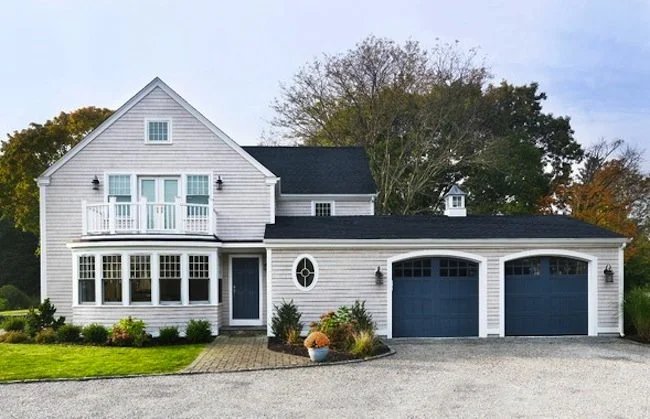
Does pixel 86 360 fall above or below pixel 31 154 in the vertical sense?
below

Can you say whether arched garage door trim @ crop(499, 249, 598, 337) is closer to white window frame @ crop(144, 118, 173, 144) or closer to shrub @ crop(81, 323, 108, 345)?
white window frame @ crop(144, 118, 173, 144)

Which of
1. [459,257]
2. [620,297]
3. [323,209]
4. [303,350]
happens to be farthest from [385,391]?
[323,209]

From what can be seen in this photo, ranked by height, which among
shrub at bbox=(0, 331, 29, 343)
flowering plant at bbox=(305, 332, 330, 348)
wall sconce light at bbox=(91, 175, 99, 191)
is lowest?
shrub at bbox=(0, 331, 29, 343)

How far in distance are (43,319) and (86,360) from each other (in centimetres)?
541

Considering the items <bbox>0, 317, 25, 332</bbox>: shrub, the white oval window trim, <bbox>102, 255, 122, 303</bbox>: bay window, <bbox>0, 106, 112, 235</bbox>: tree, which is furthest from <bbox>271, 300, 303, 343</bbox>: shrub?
A: <bbox>0, 106, 112, 235</bbox>: tree

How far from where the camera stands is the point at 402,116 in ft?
121

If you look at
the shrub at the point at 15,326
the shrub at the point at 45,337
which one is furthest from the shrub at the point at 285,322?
the shrub at the point at 15,326

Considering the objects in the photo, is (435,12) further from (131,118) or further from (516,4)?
(131,118)

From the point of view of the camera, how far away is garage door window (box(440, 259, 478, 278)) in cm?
1825

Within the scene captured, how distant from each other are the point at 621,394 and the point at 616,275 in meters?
8.59

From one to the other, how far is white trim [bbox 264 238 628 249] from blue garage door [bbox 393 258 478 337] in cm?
62

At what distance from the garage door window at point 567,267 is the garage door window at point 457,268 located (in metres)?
2.46

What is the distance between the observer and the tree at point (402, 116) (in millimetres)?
36219

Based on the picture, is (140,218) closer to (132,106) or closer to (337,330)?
(132,106)
